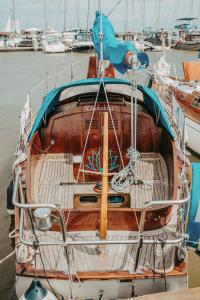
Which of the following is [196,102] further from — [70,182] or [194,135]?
[70,182]

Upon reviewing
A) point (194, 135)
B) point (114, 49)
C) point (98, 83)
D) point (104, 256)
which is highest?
point (114, 49)

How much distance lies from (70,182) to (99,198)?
82cm

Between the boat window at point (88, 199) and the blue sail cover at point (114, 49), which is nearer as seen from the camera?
the boat window at point (88, 199)

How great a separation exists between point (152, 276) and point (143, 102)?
389 cm

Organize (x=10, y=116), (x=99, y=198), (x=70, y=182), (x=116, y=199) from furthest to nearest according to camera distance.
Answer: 1. (x=10, y=116)
2. (x=70, y=182)
3. (x=116, y=199)
4. (x=99, y=198)

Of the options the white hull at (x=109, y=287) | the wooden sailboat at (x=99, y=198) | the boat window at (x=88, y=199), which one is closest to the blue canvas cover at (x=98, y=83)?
the wooden sailboat at (x=99, y=198)

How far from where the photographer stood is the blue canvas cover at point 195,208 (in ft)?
17.8

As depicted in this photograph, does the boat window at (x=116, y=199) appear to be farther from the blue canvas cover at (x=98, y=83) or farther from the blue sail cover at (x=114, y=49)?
the blue sail cover at (x=114, y=49)

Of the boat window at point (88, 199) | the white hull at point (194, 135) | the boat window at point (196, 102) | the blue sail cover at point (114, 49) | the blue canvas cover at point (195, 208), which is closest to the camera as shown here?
the blue canvas cover at point (195, 208)

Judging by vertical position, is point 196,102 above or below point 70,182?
above

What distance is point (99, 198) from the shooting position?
18.8 ft

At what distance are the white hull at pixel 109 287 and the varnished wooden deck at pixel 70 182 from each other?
1.52m

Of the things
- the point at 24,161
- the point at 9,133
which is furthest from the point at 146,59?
the point at 9,133

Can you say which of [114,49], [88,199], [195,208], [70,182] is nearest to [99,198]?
[88,199]
